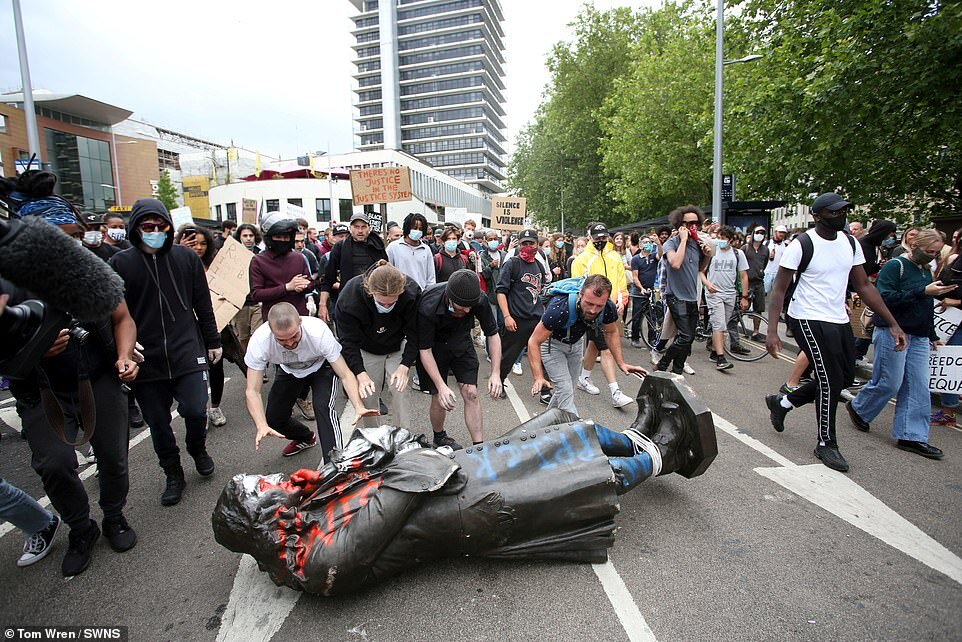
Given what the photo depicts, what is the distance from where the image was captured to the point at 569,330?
164 inches

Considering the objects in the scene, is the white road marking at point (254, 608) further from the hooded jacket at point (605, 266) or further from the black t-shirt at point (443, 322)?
the hooded jacket at point (605, 266)

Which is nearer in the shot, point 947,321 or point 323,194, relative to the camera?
point 947,321

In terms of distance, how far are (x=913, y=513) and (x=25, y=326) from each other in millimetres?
4701

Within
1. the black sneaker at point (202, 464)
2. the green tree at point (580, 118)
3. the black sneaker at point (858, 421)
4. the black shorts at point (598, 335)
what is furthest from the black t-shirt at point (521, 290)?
the green tree at point (580, 118)

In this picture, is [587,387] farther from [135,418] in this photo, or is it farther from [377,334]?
[135,418]

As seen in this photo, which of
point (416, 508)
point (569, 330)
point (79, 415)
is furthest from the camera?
point (569, 330)

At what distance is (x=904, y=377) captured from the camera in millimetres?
4031

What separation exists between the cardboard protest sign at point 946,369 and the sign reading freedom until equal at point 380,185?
8891 mm

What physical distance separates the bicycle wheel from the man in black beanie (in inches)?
185

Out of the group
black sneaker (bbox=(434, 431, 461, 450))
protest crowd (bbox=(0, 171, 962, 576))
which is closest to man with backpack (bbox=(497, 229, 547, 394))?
protest crowd (bbox=(0, 171, 962, 576))

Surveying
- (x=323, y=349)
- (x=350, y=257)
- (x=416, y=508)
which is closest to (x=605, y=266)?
(x=350, y=257)

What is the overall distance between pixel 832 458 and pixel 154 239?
5.10 metres

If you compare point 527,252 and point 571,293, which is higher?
point 527,252

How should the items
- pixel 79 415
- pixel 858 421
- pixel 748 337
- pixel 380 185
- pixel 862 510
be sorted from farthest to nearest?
pixel 380 185 < pixel 748 337 < pixel 858 421 < pixel 862 510 < pixel 79 415
